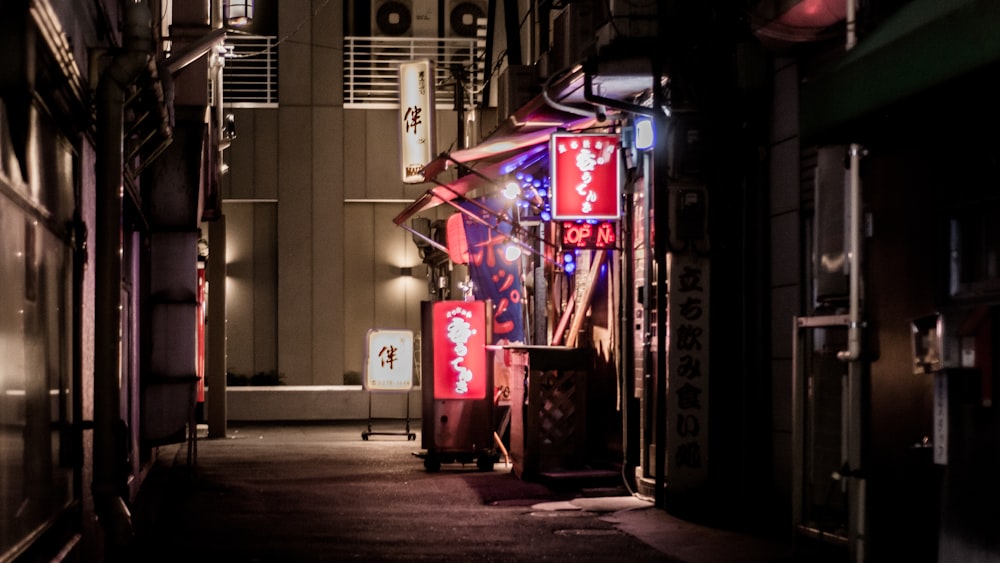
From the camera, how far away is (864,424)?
10398 mm

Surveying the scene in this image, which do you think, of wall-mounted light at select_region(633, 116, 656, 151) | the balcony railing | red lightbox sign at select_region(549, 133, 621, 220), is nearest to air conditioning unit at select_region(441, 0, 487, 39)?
the balcony railing

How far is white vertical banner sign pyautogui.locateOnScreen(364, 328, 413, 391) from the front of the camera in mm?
28922

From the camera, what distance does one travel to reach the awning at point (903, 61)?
728 centimetres

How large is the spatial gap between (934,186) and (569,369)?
10.5 m

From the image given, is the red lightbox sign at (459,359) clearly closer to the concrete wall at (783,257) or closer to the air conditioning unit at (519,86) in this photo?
the air conditioning unit at (519,86)

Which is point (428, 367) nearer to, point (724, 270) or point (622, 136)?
point (622, 136)

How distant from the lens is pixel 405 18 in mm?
38219

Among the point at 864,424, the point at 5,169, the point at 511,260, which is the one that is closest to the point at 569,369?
the point at 511,260

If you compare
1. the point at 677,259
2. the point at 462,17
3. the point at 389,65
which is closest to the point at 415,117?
the point at 389,65

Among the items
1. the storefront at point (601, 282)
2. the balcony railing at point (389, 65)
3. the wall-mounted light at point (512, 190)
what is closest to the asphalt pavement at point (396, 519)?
the storefront at point (601, 282)

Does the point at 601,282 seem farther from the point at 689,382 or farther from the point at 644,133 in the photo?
the point at 689,382

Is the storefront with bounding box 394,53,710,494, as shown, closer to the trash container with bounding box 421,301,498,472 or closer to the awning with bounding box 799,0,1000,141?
the trash container with bounding box 421,301,498,472

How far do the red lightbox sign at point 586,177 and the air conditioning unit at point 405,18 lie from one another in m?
19.3

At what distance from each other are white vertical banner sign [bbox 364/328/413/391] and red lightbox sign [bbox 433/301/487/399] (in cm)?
615
